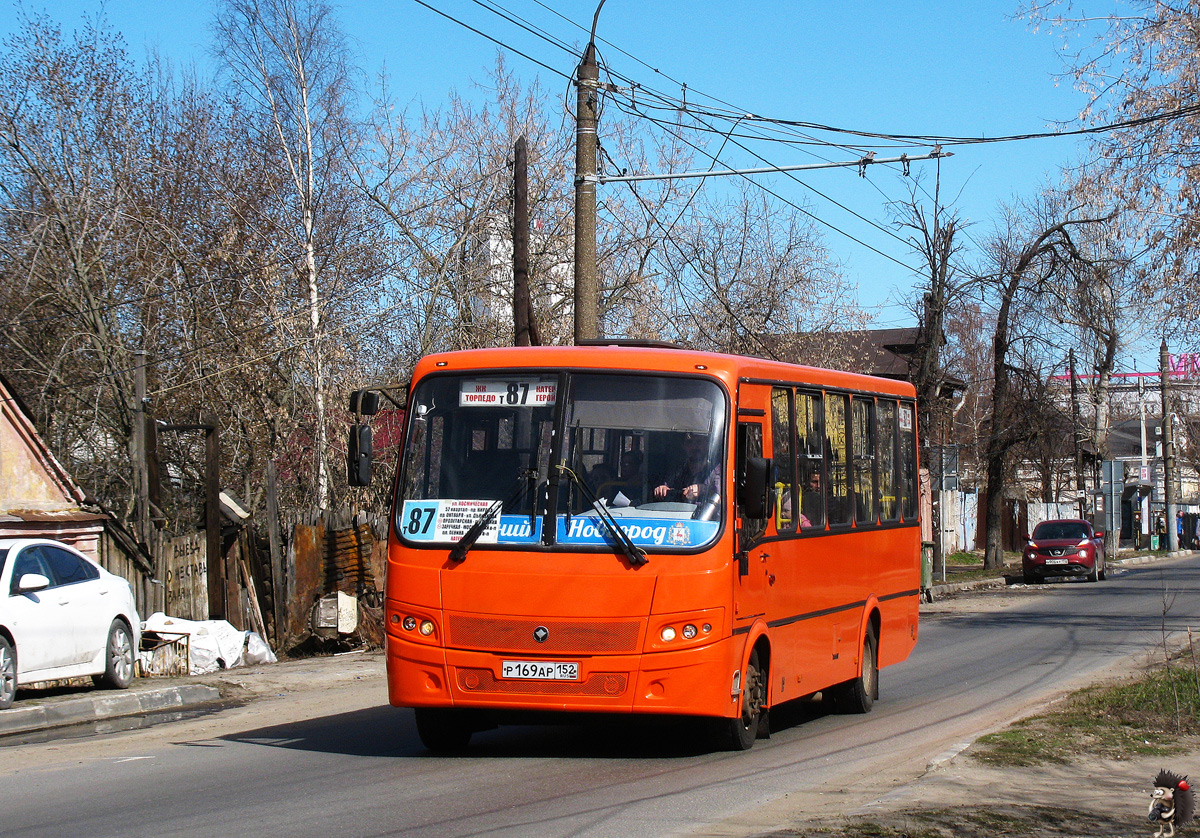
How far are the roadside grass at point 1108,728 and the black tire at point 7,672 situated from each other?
8.42m

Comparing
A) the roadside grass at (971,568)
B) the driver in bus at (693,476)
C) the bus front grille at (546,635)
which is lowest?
the roadside grass at (971,568)

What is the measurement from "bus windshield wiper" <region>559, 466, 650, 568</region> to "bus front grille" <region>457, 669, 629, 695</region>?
0.73 metres

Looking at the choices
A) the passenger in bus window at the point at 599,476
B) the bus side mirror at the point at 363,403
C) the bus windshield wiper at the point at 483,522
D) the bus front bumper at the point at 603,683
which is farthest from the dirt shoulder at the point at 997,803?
the bus side mirror at the point at 363,403

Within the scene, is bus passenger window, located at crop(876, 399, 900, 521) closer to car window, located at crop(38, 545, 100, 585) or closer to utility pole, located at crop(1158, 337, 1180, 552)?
car window, located at crop(38, 545, 100, 585)

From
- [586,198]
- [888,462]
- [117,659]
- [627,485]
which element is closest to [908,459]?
[888,462]

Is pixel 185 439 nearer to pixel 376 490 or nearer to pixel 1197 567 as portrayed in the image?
pixel 376 490

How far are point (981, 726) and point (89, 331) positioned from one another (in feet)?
46.1

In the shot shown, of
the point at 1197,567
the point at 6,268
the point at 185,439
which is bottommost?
the point at 1197,567

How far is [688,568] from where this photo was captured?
28.7 ft

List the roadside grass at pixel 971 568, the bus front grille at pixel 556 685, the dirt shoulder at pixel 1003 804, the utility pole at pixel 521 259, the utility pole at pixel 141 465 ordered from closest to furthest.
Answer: the dirt shoulder at pixel 1003 804, the bus front grille at pixel 556 685, the utility pole at pixel 141 465, the utility pole at pixel 521 259, the roadside grass at pixel 971 568

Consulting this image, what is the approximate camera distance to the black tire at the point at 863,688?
1230 cm

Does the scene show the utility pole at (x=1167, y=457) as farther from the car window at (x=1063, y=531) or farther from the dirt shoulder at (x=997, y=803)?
the dirt shoulder at (x=997, y=803)

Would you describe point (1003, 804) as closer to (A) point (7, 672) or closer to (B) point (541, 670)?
(B) point (541, 670)

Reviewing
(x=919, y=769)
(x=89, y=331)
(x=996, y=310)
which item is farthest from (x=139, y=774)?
(x=996, y=310)
